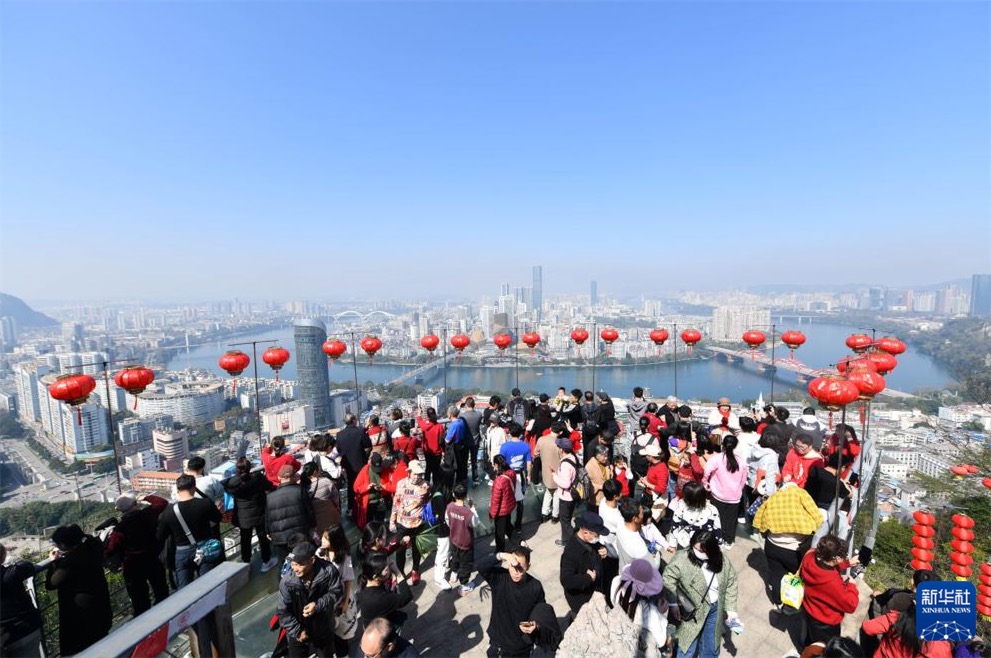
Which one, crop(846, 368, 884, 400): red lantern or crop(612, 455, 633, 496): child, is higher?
crop(846, 368, 884, 400): red lantern

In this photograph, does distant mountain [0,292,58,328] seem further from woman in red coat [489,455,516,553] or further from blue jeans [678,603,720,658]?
blue jeans [678,603,720,658]

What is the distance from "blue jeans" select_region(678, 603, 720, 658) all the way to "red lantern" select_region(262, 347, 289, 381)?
554cm

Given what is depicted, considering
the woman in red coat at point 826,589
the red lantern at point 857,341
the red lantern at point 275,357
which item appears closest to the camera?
the woman in red coat at point 826,589

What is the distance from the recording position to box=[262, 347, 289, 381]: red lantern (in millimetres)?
5754

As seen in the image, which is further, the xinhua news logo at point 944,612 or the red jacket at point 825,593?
the red jacket at point 825,593

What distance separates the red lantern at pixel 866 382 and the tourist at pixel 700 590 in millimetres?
2279

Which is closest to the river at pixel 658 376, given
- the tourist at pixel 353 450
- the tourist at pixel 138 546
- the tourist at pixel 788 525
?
the tourist at pixel 353 450

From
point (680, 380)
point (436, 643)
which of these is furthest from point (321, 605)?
point (680, 380)

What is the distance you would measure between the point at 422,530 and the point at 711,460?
A: 2.41 meters

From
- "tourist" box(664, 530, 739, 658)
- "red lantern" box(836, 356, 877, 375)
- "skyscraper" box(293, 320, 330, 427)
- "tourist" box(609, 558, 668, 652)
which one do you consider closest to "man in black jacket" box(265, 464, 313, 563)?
"tourist" box(609, 558, 668, 652)

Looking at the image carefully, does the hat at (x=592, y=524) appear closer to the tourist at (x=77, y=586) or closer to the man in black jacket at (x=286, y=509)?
the man in black jacket at (x=286, y=509)

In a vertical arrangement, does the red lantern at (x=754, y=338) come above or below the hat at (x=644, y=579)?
above

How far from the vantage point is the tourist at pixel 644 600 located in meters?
1.95

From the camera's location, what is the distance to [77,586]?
223 centimetres
